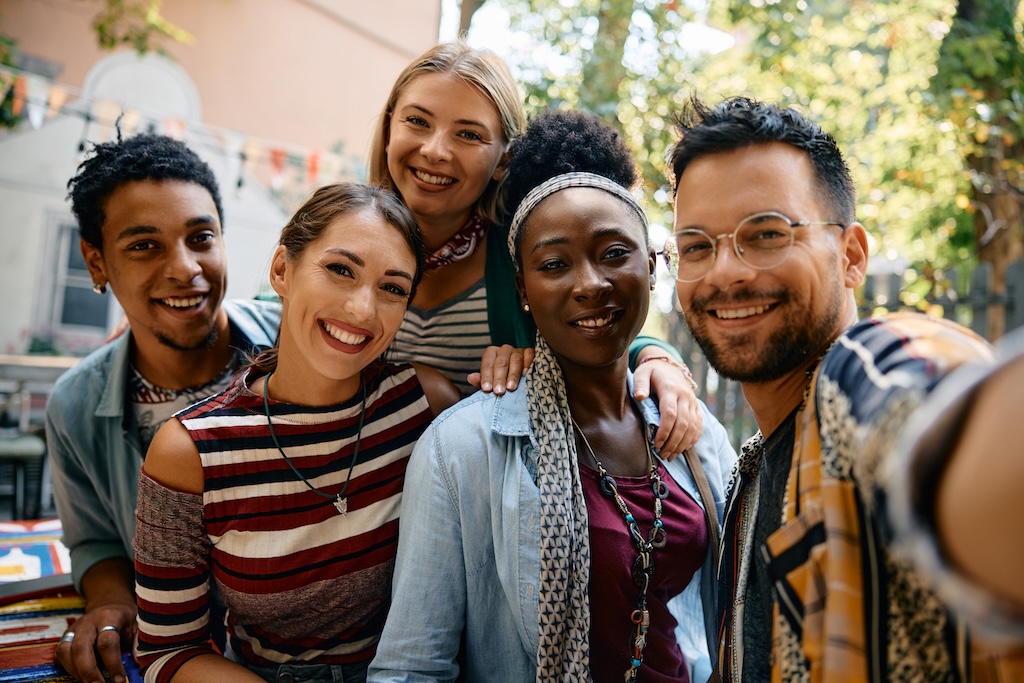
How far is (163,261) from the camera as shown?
8.81 feet

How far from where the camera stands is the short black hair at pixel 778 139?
1710mm

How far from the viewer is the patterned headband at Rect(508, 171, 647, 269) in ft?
7.39

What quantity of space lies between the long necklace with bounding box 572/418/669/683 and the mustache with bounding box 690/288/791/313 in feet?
2.07

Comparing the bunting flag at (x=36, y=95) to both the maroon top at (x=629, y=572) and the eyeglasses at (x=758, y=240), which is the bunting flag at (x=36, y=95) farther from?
the eyeglasses at (x=758, y=240)

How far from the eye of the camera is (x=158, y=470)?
6.25 feet

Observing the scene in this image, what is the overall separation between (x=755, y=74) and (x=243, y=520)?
7061mm

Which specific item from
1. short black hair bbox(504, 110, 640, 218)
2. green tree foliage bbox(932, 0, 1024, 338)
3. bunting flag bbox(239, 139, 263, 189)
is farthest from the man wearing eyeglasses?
bunting flag bbox(239, 139, 263, 189)

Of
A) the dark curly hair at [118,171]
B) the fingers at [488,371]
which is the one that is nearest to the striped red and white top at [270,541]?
the fingers at [488,371]

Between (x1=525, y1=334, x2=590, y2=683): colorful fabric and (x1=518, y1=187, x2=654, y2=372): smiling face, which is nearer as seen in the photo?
(x1=525, y1=334, x2=590, y2=683): colorful fabric

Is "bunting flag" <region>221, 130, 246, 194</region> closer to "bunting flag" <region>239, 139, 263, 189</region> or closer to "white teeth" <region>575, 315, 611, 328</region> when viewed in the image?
"bunting flag" <region>239, 139, 263, 189</region>

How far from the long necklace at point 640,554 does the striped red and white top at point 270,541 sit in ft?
2.03

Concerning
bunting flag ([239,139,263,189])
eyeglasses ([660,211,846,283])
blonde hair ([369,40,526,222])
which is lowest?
eyeglasses ([660,211,846,283])

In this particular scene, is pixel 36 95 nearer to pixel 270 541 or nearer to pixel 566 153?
pixel 566 153

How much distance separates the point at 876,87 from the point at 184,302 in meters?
7.15
